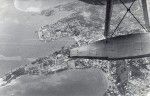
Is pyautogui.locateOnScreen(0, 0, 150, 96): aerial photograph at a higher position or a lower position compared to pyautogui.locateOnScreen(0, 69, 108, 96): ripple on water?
higher

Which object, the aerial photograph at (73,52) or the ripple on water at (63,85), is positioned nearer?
the aerial photograph at (73,52)

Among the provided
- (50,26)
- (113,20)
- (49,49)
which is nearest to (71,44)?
(49,49)

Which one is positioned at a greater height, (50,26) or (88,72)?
(50,26)

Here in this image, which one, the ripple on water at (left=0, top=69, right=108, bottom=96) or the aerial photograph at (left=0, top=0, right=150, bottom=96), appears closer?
the aerial photograph at (left=0, top=0, right=150, bottom=96)

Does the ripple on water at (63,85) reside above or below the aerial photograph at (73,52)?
below

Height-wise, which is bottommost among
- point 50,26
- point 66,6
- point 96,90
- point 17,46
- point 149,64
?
point 96,90

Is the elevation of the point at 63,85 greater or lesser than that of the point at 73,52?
lesser

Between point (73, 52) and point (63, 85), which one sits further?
point (63, 85)

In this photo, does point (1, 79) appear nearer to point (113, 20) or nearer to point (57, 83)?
point (57, 83)
